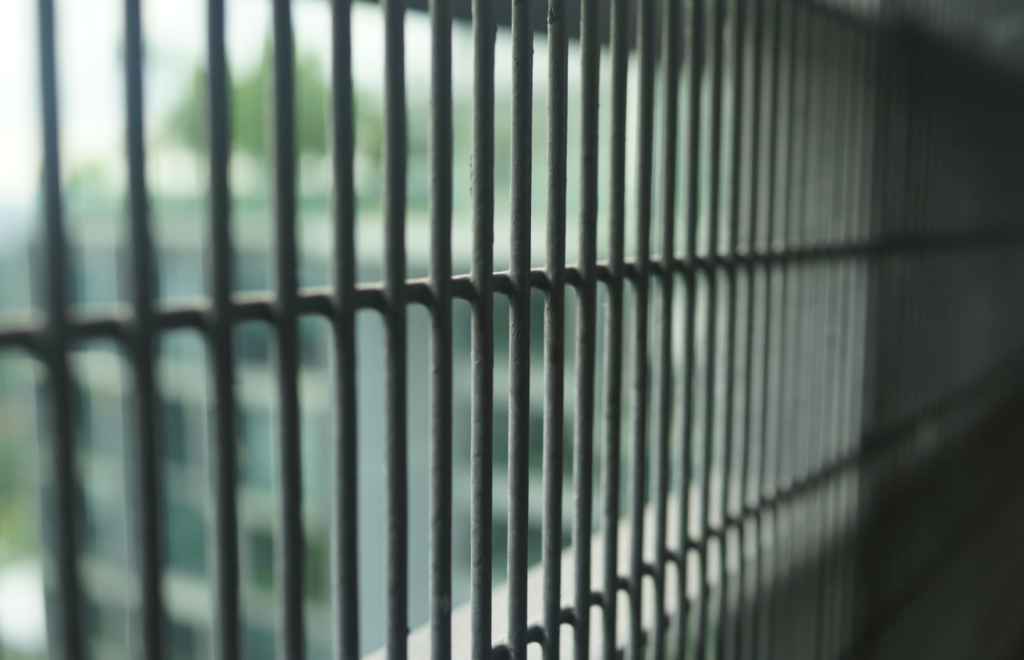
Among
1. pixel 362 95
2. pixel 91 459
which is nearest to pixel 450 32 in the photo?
pixel 362 95

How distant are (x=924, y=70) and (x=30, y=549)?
1835 mm

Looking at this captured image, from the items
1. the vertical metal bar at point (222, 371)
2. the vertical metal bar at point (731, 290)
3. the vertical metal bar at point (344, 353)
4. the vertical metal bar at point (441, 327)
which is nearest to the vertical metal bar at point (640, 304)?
the vertical metal bar at point (731, 290)

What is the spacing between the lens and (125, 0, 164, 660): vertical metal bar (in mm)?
516

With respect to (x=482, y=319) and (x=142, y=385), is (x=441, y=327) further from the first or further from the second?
(x=142, y=385)

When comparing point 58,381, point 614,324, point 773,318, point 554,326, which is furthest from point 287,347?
point 773,318

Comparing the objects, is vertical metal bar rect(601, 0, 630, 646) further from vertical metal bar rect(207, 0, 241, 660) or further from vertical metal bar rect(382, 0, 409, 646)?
vertical metal bar rect(207, 0, 241, 660)

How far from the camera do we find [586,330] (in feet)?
2.91

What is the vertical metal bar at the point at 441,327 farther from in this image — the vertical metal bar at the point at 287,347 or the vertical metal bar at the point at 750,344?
the vertical metal bar at the point at 750,344

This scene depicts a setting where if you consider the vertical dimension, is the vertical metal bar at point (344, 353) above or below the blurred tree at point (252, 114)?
below

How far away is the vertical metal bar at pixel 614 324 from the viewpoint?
35.9 inches

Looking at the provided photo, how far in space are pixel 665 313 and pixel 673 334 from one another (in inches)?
1.6

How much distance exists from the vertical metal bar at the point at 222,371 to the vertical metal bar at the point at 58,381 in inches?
3.7

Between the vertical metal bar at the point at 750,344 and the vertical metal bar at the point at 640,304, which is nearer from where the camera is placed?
the vertical metal bar at the point at 640,304

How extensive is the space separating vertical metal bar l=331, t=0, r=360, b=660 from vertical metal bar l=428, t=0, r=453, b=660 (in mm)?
82
